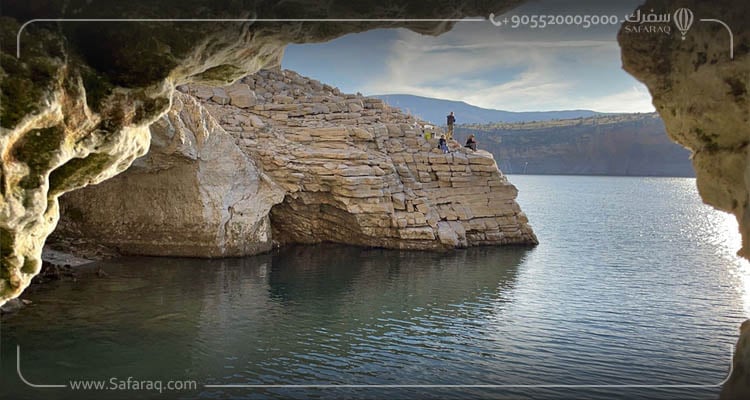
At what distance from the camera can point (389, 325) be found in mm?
16375

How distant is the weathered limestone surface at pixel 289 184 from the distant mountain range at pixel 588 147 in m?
119

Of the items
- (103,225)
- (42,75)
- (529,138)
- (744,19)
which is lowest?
(103,225)

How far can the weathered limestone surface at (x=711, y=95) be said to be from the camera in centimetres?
859

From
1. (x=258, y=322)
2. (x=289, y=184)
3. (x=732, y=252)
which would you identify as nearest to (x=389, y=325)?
(x=258, y=322)

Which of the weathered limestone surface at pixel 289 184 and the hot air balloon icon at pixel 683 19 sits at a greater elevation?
the hot air balloon icon at pixel 683 19

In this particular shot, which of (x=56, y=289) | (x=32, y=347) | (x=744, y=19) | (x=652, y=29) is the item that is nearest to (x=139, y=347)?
(x=32, y=347)

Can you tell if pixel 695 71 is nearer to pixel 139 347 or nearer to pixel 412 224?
pixel 139 347

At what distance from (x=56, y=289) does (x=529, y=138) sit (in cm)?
15377

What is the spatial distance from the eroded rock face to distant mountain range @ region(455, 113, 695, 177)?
465 feet

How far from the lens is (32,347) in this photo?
13125mm

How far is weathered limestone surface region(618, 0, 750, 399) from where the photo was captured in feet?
28.2

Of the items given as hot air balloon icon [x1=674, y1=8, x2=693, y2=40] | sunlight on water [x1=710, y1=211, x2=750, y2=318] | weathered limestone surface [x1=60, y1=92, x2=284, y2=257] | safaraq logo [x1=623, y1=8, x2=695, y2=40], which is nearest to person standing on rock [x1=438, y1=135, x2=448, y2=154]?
weathered limestone surface [x1=60, y1=92, x2=284, y2=257]

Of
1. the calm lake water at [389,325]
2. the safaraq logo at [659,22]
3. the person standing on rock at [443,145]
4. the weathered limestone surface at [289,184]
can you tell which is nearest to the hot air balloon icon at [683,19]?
the safaraq logo at [659,22]

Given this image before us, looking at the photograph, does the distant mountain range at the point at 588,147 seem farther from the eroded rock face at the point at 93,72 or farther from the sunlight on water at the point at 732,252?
the eroded rock face at the point at 93,72
